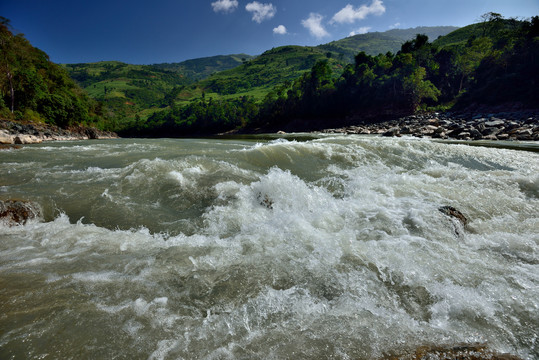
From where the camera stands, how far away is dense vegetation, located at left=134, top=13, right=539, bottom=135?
138 feet

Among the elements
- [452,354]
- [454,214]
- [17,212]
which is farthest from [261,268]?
[17,212]

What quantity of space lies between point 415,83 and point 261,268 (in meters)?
58.9

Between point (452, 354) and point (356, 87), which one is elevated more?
point (356, 87)

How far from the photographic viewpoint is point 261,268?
3.63 meters

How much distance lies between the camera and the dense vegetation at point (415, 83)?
42.0 metres

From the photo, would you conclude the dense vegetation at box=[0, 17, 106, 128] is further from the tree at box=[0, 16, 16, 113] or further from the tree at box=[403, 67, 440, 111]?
the tree at box=[403, 67, 440, 111]

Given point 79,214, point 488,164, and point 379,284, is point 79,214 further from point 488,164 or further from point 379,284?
point 488,164

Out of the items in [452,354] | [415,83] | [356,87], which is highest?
[356,87]

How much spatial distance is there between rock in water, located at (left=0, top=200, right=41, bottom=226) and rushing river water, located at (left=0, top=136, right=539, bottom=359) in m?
0.18

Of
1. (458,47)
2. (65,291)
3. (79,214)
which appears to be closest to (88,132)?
(79,214)

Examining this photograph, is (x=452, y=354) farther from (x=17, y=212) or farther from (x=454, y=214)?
(x=17, y=212)

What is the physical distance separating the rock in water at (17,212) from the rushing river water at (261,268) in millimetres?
177

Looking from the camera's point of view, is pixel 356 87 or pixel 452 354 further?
pixel 356 87

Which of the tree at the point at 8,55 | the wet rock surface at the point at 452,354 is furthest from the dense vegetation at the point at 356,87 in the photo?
the wet rock surface at the point at 452,354
